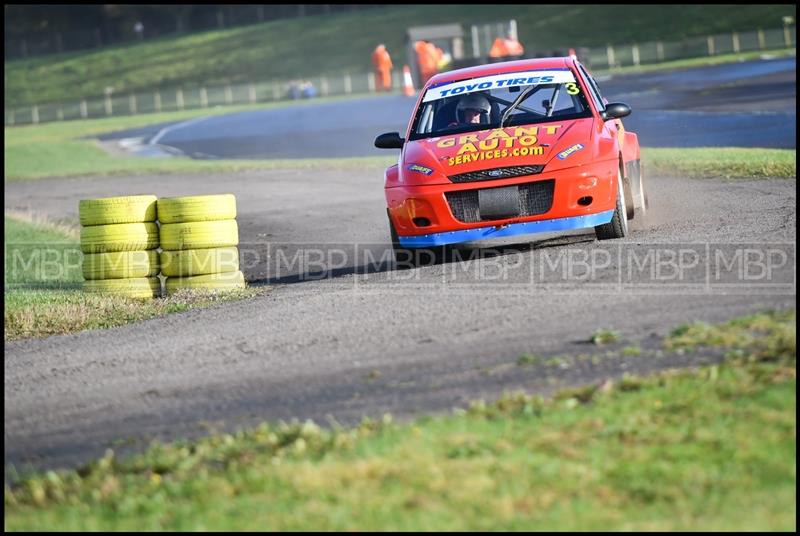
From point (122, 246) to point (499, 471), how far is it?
7126 millimetres

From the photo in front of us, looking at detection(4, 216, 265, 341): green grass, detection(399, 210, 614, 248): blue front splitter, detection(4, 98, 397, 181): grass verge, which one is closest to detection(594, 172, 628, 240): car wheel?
detection(399, 210, 614, 248): blue front splitter

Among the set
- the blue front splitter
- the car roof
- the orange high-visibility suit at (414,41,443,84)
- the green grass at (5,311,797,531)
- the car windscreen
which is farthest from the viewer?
the orange high-visibility suit at (414,41,443,84)

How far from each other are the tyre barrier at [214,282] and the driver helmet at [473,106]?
8.11 ft

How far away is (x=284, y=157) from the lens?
30094 millimetres

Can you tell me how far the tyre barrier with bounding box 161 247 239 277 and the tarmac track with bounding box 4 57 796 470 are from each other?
25.2 inches

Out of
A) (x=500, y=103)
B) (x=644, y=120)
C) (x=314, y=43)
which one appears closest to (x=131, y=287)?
(x=500, y=103)

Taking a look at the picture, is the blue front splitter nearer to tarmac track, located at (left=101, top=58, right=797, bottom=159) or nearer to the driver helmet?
the driver helmet

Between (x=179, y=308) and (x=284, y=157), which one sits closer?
(x=179, y=308)

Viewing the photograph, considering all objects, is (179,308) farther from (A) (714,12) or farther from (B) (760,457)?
(A) (714,12)

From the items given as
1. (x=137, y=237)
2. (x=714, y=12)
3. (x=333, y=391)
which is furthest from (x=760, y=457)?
(x=714, y=12)

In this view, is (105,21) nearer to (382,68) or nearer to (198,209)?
(382,68)

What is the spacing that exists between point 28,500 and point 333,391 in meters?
1.79

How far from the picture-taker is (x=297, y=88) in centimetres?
6600

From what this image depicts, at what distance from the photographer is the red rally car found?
10266 millimetres
